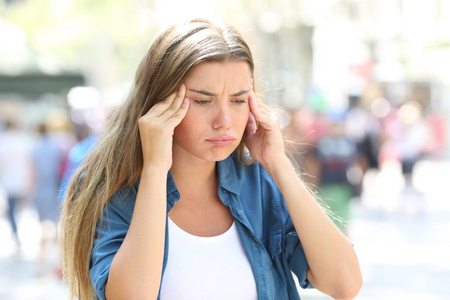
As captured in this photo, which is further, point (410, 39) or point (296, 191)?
point (410, 39)

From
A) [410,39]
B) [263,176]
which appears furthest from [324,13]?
[263,176]

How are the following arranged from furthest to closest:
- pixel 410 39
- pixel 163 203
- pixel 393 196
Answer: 1. pixel 410 39
2. pixel 393 196
3. pixel 163 203

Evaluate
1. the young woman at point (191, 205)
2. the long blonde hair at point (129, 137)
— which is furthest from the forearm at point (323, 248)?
the long blonde hair at point (129, 137)

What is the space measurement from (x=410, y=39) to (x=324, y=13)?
5265mm

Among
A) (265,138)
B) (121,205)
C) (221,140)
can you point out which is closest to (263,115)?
(265,138)

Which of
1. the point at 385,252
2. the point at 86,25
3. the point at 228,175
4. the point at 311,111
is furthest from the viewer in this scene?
the point at 86,25

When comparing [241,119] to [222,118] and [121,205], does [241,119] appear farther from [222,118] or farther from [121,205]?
[121,205]

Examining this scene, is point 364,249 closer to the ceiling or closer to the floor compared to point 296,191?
closer to the floor

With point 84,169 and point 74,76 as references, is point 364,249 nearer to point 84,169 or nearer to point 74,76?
point 84,169

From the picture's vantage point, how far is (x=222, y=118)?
2193 mm

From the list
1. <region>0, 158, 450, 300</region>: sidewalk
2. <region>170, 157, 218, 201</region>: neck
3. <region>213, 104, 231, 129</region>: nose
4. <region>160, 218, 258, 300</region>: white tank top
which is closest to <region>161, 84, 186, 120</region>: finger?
<region>213, 104, 231, 129</region>: nose

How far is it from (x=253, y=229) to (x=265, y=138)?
302 mm

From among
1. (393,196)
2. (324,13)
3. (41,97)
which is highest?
(324,13)

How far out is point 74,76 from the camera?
62.4 ft
